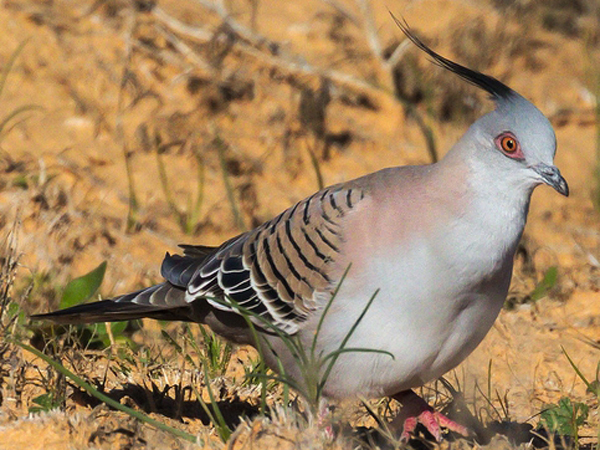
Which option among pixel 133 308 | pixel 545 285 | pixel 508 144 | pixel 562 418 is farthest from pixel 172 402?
pixel 545 285

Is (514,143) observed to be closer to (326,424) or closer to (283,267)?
(283,267)

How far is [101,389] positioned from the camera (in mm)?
3674

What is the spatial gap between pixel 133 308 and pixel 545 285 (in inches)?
91.2

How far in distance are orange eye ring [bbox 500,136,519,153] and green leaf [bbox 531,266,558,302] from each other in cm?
197

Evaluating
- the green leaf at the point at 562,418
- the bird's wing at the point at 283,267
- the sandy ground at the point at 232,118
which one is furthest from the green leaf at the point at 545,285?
the bird's wing at the point at 283,267

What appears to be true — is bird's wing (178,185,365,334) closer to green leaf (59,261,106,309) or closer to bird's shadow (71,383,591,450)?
bird's shadow (71,383,591,450)

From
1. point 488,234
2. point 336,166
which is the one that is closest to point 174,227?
point 336,166

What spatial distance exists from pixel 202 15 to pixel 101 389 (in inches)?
181

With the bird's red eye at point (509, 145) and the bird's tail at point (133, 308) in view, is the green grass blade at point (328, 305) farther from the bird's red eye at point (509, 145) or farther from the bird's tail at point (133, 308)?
the bird's tail at point (133, 308)

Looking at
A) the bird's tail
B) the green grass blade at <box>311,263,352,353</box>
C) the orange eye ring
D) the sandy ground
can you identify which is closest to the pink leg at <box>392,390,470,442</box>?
the green grass blade at <box>311,263,352,353</box>

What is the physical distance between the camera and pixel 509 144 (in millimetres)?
3227

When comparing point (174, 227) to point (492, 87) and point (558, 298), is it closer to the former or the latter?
point (558, 298)

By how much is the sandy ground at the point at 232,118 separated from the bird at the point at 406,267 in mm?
1768

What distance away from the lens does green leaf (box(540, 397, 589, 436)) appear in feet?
11.8
